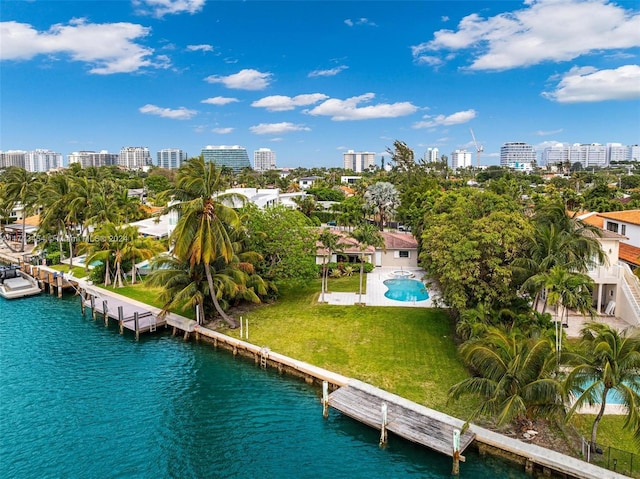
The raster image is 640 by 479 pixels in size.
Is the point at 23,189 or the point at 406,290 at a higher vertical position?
the point at 23,189

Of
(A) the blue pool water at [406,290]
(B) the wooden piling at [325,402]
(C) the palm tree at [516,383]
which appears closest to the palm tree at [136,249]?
(A) the blue pool water at [406,290]

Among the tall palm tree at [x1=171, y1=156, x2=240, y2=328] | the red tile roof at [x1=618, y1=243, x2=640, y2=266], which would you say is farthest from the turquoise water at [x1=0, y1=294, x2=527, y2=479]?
the red tile roof at [x1=618, y1=243, x2=640, y2=266]

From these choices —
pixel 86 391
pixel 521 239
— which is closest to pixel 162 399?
pixel 86 391

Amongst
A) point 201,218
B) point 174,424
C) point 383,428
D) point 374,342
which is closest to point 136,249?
point 201,218

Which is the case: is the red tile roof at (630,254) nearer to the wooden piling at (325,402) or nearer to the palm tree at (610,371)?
the palm tree at (610,371)

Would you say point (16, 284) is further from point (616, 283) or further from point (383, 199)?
point (616, 283)

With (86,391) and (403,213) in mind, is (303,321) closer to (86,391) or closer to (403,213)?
(86,391)
